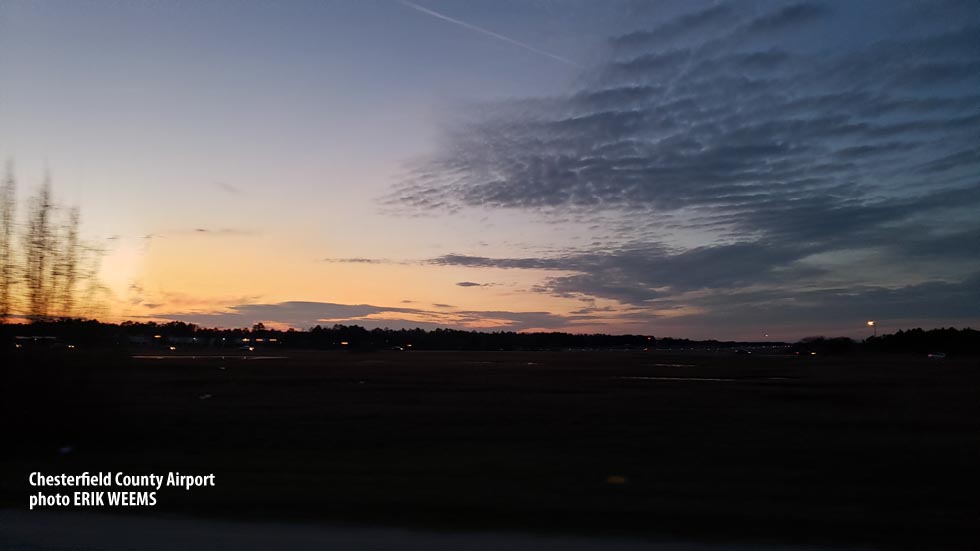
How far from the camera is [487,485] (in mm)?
10086

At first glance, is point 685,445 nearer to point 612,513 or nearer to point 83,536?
point 612,513

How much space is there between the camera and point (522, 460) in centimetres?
1210

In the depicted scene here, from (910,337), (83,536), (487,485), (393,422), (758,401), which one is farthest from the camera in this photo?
(910,337)

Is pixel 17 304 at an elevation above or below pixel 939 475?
above

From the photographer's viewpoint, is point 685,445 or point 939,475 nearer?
point 939,475

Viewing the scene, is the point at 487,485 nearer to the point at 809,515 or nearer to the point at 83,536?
the point at 809,515

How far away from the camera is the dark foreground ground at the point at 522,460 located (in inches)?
323

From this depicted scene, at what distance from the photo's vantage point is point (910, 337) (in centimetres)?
13425

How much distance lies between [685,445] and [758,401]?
11.4 meters

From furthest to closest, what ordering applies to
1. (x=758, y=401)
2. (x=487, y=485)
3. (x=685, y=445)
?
(x=758, y=401) → (x=685, y=445) → (x=487, y=485)

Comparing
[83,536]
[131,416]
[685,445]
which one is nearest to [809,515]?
[685,445]

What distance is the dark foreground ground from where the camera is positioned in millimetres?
8203

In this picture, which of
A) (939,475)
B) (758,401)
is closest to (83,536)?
(939,475)

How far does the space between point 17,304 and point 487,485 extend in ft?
33.5
